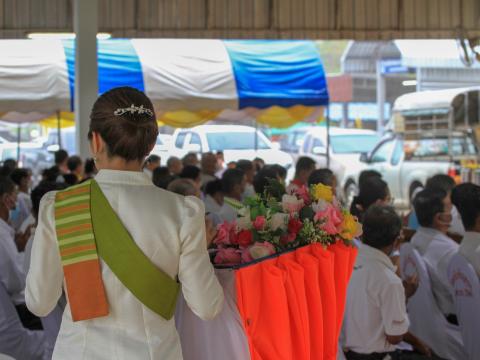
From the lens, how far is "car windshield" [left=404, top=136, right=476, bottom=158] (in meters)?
16.4

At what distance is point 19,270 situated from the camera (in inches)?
196

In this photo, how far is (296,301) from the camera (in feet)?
9.70

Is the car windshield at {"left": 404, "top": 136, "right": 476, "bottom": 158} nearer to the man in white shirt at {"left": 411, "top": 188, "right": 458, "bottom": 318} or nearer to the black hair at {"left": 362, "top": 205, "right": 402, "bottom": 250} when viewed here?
the man in white shirt at {"left": 411, "top": 188, "right": 458, "bottom": 318}

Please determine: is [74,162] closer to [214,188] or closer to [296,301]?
[214,188]

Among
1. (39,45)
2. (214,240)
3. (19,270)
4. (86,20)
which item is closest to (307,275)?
(214,240)

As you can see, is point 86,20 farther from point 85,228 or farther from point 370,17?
point 85,228

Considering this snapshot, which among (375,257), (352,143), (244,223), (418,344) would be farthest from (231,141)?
(244,223)

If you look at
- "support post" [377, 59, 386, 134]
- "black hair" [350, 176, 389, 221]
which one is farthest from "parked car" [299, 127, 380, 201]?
"black hair" [350, 176, 389, 221]

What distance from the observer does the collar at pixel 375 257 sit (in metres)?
4.14

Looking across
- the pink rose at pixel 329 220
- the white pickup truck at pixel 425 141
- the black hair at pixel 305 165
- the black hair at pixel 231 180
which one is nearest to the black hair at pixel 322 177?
the black hair at pixel 231 180

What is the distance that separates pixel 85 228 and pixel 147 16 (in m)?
8.08

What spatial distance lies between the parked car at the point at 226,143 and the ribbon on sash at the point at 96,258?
11219 mm

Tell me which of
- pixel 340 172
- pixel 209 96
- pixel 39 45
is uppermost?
pixel 39 45

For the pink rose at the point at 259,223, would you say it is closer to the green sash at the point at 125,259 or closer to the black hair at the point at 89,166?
the green sash at the point at 125,259
